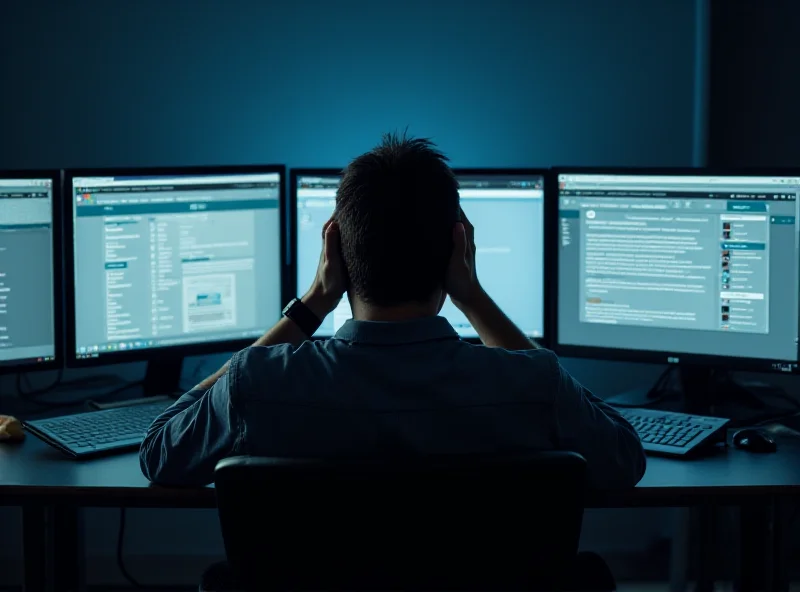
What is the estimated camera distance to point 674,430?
6.19 ft

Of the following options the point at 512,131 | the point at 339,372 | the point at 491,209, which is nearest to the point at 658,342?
the point at 491,209

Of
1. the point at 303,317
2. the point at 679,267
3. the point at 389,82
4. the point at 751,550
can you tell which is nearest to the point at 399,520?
the point at 303,317

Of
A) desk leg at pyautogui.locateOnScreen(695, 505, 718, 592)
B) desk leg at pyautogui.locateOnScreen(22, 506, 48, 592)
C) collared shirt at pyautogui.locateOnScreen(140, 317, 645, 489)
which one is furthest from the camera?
desk leg at pyautogui.locateOnScreen(695, 505, 718, 592)

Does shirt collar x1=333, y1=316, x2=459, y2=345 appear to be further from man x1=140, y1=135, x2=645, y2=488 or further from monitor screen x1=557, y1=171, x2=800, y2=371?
monitor screen x1=557, y1=171, x2=800, y2=371

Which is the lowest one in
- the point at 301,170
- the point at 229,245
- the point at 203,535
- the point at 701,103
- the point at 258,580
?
the point at 203,535

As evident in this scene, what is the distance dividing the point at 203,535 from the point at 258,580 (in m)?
1.58

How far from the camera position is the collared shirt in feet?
4.37

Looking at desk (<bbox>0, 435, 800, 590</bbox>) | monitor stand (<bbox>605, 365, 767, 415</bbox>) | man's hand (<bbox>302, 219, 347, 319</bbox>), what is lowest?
desk (<bbox>0, 435, 800, 590</bbox>)

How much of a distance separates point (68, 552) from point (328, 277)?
3.31 ft

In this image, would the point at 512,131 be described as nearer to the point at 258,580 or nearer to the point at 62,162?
the point at 62,162

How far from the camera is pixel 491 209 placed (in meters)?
2.32

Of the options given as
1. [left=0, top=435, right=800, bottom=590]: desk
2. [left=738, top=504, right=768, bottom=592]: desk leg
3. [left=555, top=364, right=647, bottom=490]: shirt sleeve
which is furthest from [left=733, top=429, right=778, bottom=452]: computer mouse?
[left=555, top=364, right=647, bottom=490]: shirt sleeve

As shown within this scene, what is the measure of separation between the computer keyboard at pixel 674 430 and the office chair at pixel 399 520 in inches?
24.9

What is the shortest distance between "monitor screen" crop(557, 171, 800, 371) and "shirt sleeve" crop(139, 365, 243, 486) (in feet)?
3.27
